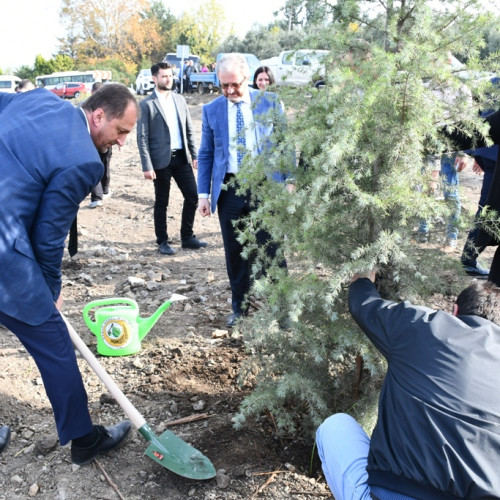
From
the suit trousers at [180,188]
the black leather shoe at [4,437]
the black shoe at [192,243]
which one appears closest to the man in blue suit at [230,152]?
the black leather shoe at [4,437]

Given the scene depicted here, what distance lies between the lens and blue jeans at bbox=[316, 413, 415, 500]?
208 centimetres

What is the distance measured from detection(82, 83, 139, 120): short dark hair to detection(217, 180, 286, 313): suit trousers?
147cm

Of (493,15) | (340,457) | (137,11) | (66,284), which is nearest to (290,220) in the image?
(340,457)

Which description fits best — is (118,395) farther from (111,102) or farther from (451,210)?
(451,210)

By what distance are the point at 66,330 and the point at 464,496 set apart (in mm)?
1902

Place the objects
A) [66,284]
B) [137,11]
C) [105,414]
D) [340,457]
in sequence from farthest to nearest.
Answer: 1. [137,11]
2. [66,284]
3. [105,414]
4. [340,457]

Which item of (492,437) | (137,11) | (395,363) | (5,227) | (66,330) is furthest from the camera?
(137,11)

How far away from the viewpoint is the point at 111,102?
2.61 meters

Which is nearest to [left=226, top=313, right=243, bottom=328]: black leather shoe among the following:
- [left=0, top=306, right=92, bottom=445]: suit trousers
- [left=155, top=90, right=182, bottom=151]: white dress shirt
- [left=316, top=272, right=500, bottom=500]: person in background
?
[left=0, top=306, right=92, bottom=445]: suit trousers

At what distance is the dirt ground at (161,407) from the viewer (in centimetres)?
273

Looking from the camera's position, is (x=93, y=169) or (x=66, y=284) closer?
(x=93, y=169)

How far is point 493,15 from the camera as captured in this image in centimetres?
230

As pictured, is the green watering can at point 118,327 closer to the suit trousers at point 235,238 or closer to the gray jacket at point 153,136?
the suit trousers at point 235,238

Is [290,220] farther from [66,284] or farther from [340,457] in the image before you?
[66,284]
